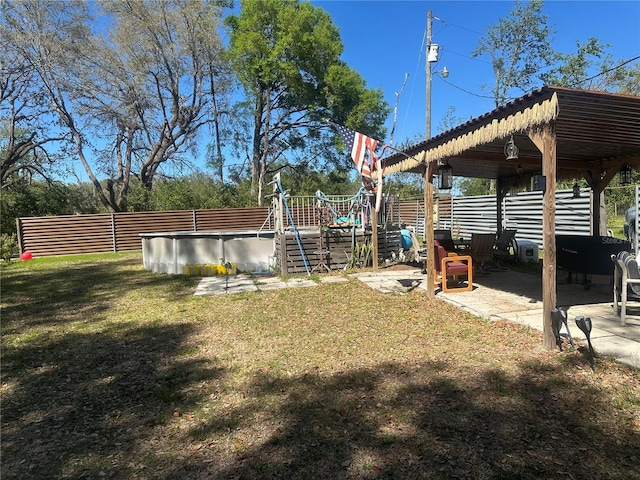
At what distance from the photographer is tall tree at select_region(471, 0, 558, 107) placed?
20.3 m

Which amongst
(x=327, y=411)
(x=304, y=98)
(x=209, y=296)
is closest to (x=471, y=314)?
(x=327, y=411)

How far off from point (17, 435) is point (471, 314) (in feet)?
15.6

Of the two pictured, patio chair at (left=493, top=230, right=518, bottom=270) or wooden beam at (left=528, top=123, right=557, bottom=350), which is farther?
patio chair at (left=493, top=230, right=518, bottom=270)

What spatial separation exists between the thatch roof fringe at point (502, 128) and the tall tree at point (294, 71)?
15.9 meters

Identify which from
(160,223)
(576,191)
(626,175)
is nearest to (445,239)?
(626,175)

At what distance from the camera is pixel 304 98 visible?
2238cm

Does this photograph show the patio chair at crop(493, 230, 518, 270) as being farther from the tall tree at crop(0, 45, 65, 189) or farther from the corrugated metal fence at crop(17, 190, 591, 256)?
the tall tree at crop(0, 45, 65, 189)

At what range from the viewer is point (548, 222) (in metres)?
3.74

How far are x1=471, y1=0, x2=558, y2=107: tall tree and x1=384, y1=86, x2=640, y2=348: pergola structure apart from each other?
15.5 meters

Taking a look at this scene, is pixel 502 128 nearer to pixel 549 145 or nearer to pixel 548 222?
pixel 549 145

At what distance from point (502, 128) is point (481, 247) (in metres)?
4.39

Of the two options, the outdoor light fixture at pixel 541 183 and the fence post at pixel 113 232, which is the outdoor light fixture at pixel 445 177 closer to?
the outdoor light fixture at pixel 541 183

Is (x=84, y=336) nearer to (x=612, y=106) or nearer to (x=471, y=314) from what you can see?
(x=471, y=314)

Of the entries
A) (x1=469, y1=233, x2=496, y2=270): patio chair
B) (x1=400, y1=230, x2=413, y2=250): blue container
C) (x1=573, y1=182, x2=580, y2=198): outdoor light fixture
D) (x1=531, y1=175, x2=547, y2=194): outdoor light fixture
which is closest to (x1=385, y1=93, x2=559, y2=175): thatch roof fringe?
(x1=531, y1=175, x2=547, y2=194): outdoor light fixture
